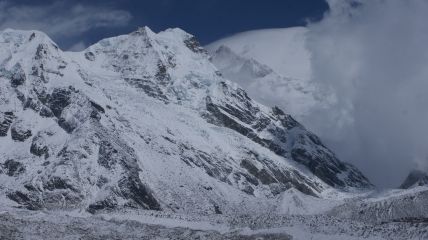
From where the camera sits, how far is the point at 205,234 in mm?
184750

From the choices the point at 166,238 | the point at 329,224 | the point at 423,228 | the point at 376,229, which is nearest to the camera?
the point at 423,228

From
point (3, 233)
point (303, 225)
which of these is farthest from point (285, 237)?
point (3, 233)

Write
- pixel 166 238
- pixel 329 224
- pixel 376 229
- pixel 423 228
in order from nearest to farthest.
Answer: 1. pixel 423 228
2. pixel 376 229
3. pixel 329 224
4. pixel 166 238

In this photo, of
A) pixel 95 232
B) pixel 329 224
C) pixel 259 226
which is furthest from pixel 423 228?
pixel 95 232

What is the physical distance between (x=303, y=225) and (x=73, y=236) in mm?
51781

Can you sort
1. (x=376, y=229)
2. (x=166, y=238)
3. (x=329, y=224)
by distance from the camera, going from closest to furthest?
1. (x=376, y=229)
2. (x=329, y=224)
3. (x=166, y=238)

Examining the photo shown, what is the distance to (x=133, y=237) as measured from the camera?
190 metres

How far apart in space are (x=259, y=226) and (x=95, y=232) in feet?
126

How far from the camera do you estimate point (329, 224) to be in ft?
575

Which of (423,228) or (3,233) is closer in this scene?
(423,228)

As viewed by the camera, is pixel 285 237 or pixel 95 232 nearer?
pixel 285 237

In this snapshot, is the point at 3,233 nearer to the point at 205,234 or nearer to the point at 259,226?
the point at 205,234

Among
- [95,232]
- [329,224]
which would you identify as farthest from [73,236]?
[329,224]

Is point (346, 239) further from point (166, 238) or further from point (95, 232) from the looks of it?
point (95, 232)
